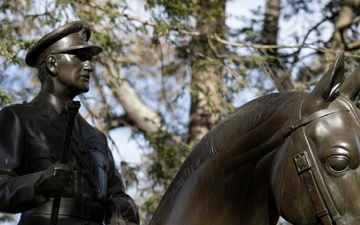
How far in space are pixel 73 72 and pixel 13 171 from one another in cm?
62

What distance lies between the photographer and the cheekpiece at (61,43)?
5.32 meters

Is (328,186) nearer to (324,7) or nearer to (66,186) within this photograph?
(66,186)

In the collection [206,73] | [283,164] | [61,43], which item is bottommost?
[283,164]

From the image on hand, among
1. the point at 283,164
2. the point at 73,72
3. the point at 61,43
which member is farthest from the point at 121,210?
the point at 283,164

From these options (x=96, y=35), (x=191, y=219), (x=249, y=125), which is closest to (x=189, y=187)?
(x=191, y=219)

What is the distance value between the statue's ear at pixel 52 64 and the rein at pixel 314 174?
4.81 feet

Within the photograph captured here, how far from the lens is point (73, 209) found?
5031 mm

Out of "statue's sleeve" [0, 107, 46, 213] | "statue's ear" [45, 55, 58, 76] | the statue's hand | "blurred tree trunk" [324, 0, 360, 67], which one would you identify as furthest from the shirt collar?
"blurred tree trunk" [324, 0, 360, 67]

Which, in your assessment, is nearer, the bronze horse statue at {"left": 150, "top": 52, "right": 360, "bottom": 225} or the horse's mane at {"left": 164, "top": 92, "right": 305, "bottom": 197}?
the bronze horse statue at {"left": 150, "top": 52, "right": 360, "bottom": 225}

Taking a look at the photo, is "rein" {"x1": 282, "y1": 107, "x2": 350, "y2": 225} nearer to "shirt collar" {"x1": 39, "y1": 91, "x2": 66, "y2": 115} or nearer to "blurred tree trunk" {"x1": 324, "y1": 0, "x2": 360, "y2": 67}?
"shirt collar" {"x1": 39, "y1": 91, "x2": 66, "y2": 115}

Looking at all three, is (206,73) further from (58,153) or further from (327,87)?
(327,87)

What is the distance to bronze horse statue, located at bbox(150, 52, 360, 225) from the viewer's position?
163 inches

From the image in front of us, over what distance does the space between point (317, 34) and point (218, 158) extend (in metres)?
10.6

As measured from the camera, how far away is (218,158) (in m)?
4.51
